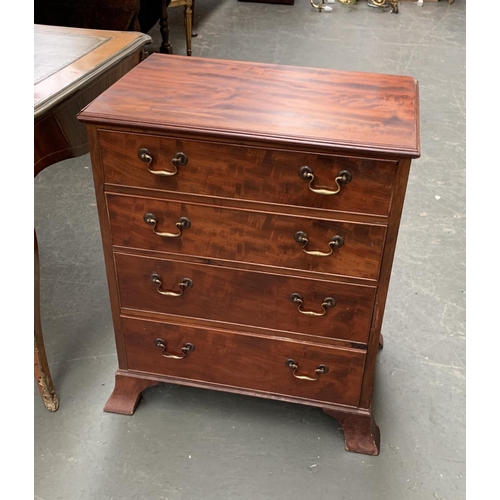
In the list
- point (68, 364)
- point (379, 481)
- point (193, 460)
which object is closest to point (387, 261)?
point (379, 481)

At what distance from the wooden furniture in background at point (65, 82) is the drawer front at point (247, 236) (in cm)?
26

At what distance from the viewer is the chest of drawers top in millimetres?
1192

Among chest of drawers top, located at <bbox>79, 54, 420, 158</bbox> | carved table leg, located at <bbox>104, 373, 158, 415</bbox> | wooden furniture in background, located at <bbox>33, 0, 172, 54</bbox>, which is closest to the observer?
chest of drawers top, located at <bbox>79, 54, 420, 158</bbox>

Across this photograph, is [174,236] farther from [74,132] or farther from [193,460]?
[193,460]

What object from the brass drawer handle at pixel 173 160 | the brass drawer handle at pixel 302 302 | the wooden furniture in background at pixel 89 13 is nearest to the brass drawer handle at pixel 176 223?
the brass drawer handle at pixel 173 160

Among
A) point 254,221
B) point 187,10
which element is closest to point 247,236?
point 254,221

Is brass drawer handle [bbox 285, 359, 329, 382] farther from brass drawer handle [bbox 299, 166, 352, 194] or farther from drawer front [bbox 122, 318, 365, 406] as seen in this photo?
brass drawer handle [bbox 299, 166, 352, 194]

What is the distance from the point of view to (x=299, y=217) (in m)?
1.28

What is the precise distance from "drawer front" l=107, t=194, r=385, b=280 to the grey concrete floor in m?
0.59

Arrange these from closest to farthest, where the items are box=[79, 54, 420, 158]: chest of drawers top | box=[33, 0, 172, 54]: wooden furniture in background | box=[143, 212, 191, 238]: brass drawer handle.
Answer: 1. box=[79, 54, 420, 158]: chest of drawers top
2. box=[143, 212, 191, 238]: brass drawer handle
3. box=[33, 0, 172, 54]: wooden furniture in background

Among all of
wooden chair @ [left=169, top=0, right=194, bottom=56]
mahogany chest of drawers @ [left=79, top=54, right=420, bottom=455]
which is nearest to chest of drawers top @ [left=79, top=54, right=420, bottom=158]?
mahogany chest of drawers @ [left=79, top=54, right=420, bottom=455]

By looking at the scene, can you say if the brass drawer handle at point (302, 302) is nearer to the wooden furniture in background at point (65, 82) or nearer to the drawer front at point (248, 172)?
the drawer front at point (248, 172)

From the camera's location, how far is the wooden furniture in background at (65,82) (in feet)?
4.61

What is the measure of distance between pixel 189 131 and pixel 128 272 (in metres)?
0.46
